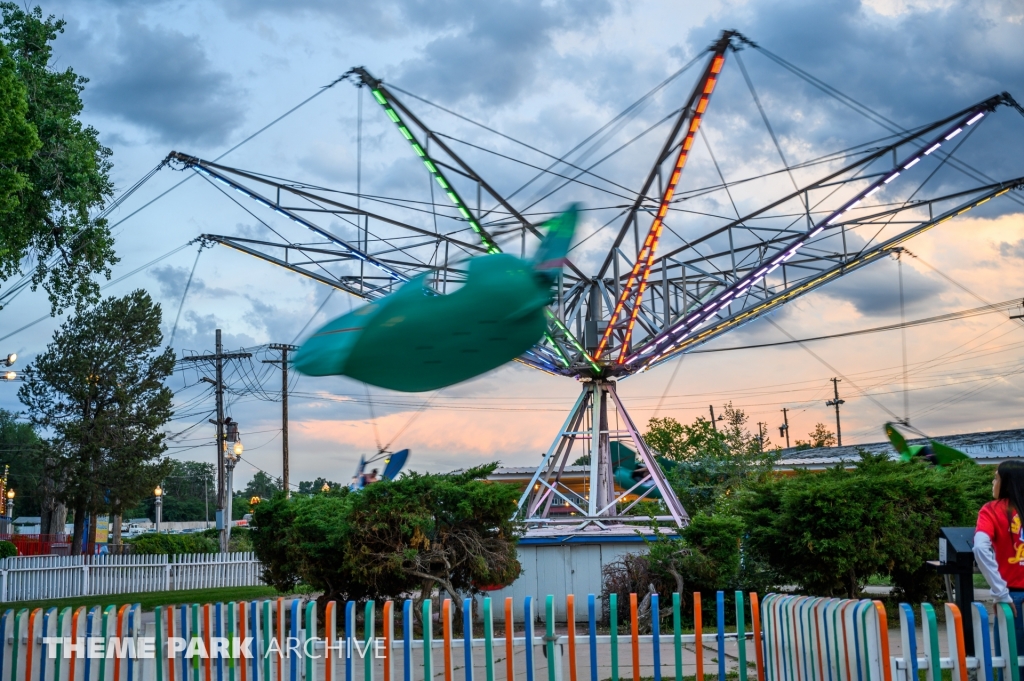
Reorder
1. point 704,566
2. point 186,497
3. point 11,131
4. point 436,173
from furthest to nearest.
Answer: point 186,497 → point 704,566 → point 11,131 → point 436,173

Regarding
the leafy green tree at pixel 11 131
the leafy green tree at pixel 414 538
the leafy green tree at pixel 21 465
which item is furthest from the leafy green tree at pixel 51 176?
the leafy green tree at pixel 21 465

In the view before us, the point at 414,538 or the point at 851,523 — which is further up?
the point at 851,523

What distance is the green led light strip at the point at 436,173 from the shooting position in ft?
37.8

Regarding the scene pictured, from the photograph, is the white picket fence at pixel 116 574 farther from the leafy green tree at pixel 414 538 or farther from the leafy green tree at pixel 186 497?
the leafy green tree at pixel 186 497

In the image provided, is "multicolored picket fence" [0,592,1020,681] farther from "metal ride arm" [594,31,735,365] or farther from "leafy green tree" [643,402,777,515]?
"leafy green tree" [643,402,777,515]

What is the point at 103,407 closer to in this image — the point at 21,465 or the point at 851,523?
the point at 851,523

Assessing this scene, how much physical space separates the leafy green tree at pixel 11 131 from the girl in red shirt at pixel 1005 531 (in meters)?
13.7

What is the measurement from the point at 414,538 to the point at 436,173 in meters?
5.29

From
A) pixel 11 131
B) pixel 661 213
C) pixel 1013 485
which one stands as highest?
pixel 11 131

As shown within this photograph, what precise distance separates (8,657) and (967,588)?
7473 millimetres

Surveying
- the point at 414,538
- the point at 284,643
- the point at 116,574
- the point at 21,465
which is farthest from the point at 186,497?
the point at 284,643

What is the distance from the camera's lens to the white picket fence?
25859 mm

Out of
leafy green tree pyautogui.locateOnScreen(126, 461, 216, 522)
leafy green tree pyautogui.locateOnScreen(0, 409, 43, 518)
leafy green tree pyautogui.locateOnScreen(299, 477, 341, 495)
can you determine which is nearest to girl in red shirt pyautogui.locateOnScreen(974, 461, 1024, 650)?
leafy green tree pyautogui.locateOnScreen(299, 477, 341, 495)

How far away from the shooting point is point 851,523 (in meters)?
12.7
